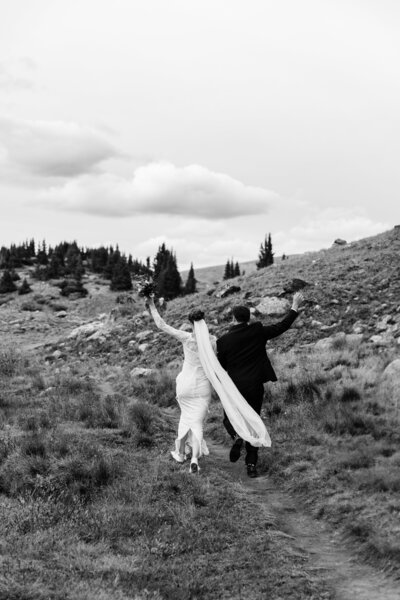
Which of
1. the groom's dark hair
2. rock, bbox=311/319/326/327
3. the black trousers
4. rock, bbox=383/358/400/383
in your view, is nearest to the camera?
the black trousers

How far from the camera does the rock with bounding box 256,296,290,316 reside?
2367 cm

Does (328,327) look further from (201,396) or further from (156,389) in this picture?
(201,396)

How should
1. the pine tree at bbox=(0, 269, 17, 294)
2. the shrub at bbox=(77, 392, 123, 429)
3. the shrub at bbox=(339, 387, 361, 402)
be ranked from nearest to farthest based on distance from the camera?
1. the shrub at bbox=(77, 392, 123, 429)
2. the shrub at bbox=(339, 387, 361, 402)
3. the pine tree at bbox=(0, 269, 17, 294)

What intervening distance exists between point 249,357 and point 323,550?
3.30 m

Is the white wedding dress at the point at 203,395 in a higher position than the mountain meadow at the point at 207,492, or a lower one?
higher

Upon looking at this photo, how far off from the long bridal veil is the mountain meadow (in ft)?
2.18

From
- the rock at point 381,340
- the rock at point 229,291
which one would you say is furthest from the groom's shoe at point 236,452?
the rock at point 229,291

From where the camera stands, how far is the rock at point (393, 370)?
41.2ft

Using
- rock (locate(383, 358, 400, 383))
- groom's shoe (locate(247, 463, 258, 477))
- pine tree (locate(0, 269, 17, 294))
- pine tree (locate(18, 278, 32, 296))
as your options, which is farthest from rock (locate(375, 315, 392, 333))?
pine tree (locate(0, 269, 17, 294))

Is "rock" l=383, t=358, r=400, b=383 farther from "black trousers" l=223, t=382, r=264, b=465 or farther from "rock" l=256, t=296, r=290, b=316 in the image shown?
"rock" l=256, t=296, r=290, b=316

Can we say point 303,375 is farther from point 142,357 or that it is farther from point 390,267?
point 390,267

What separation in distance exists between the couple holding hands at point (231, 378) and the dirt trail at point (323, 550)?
0.72 meters

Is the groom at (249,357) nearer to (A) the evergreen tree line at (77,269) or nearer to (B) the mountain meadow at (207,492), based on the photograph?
(B) the mountain meadow at (207,492)

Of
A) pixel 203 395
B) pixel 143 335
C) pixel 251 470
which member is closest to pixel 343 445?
pixel 251 470
